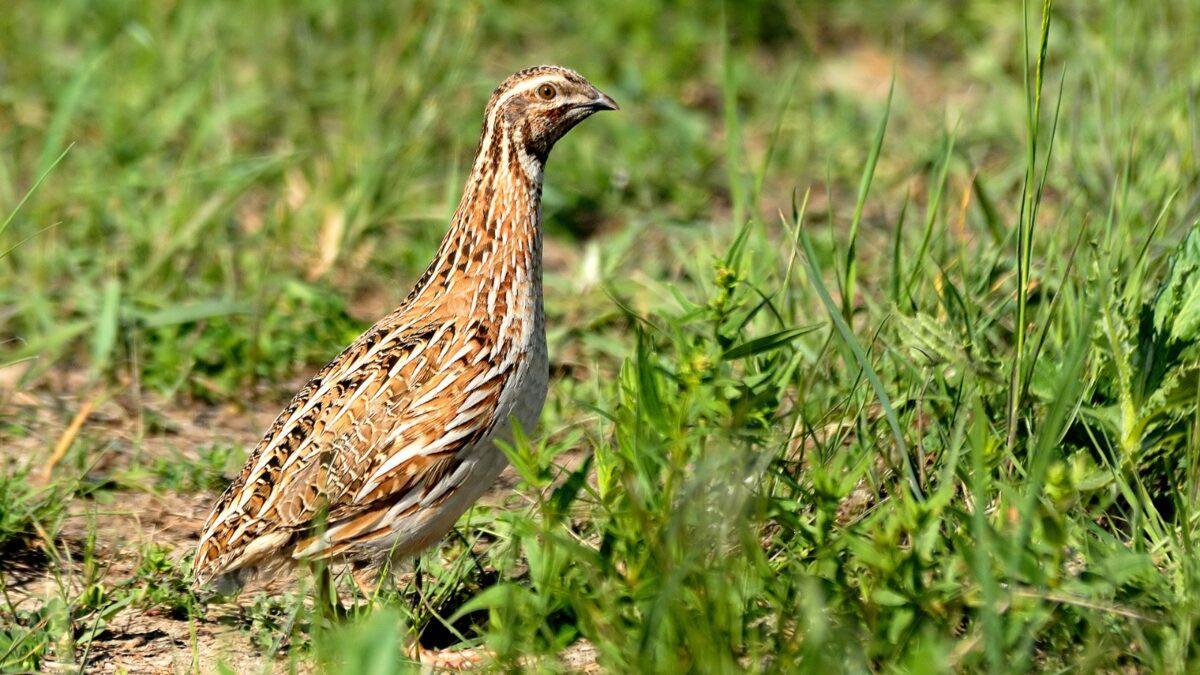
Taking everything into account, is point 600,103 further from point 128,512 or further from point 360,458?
point 128,512

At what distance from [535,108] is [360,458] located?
1255 mm

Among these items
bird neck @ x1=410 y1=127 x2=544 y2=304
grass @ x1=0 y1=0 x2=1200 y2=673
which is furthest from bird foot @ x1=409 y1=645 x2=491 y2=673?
bird neck @ x1=410 y1=127 x2=544 y2=304

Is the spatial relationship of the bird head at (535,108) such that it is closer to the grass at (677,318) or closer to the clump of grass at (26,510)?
the grass at (677,318)

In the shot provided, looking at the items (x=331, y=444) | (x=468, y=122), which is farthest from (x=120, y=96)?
(x=331, y=444)

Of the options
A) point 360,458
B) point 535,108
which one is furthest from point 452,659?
point 535,108

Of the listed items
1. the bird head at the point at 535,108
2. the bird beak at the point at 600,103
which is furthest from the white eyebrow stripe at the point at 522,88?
the bird beak at the point at 600,103

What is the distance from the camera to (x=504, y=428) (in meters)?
4.49

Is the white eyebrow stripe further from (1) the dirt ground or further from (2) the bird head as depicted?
(1) the dirt ground

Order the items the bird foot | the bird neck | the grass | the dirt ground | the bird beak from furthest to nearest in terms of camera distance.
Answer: the bird beak, the bird neck, the dirt ground, the bird foot, the grass

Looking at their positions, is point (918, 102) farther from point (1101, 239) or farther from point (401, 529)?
point (401, 529)

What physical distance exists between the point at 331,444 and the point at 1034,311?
2462 mm

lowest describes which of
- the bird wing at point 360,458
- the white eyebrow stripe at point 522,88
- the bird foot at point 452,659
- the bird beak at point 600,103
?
the bird foot at point 452,659

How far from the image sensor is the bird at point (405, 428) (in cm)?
439

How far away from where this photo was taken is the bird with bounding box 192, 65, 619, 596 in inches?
173
